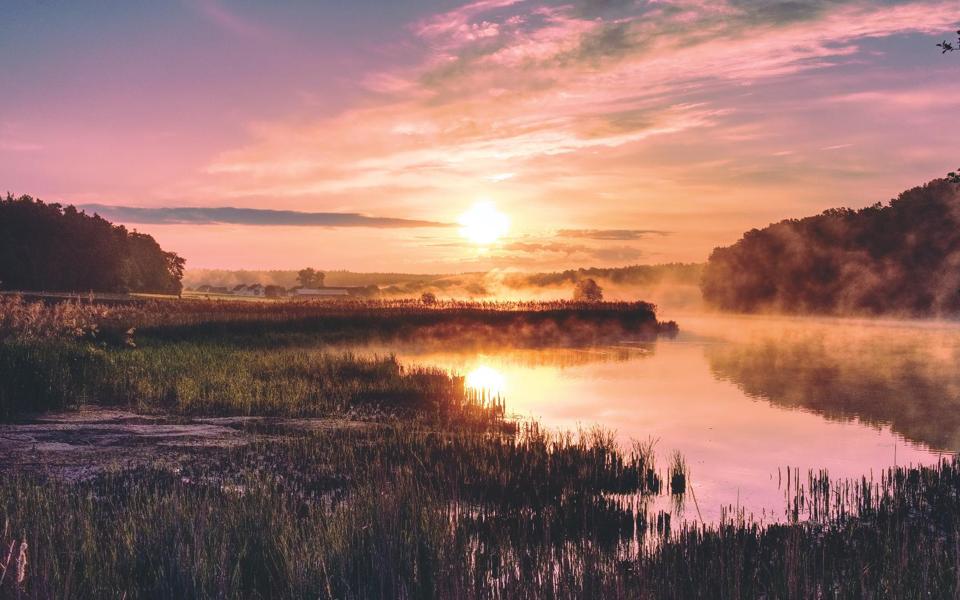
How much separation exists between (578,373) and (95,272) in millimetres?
73528

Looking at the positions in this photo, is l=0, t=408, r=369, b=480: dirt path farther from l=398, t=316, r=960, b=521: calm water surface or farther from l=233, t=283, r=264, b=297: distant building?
l=233, t=283, r=264, b=297: distant building

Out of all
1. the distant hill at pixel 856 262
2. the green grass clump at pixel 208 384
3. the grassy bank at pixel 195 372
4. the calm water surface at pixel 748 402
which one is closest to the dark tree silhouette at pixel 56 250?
the grassy bank at pixel 195 372

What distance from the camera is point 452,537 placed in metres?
9.17

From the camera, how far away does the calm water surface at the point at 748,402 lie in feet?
55.1

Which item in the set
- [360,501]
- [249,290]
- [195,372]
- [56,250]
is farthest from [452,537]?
[249,290]

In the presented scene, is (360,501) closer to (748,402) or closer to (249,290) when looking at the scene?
(748,402)

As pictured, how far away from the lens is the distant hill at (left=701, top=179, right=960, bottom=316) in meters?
89.6

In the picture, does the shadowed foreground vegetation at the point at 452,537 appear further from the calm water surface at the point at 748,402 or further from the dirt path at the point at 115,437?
the calm water surface at the point at 748,402

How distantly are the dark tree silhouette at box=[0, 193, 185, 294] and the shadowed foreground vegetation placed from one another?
255ft

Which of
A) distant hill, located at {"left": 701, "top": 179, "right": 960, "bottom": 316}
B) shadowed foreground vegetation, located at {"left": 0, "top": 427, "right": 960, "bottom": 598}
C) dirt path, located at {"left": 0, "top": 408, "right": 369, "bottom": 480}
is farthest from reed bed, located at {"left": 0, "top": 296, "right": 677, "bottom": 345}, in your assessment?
distant hill, located at {"left": 701, "top": 179, "right": 960, "bottom": 316}

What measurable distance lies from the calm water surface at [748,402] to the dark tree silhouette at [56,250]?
5806 cm

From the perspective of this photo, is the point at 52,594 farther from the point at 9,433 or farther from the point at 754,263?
the point at 754,263

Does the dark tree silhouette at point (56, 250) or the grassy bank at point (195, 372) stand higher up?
the dark tree silhouette at point (56, 250)

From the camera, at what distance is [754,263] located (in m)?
121
